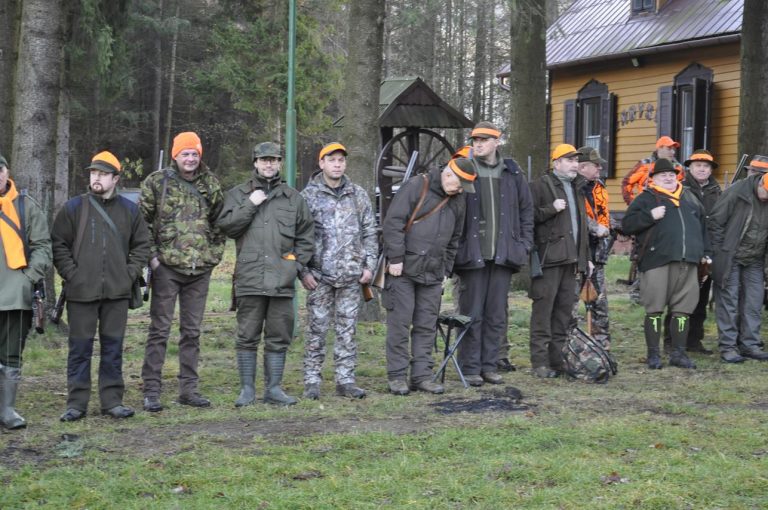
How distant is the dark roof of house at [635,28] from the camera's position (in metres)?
21.2

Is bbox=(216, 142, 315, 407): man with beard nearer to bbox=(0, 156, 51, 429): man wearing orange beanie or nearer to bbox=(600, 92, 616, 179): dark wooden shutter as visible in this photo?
bbox=(0, 156, 51, 429): man wearing orange beanie

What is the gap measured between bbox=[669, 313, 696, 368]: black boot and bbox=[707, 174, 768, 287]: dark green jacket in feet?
2.85

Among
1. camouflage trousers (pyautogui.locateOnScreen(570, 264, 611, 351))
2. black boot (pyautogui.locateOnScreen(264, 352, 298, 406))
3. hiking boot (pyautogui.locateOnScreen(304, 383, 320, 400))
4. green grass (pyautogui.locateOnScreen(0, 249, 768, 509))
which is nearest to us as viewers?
green grass (pyautogui.locateOnScreen(0, 249, 768, 509))

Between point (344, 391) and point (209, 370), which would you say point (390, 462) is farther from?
point (209, 370)

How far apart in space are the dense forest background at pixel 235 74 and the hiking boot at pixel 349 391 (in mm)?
13384

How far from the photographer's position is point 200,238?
820 centimetres

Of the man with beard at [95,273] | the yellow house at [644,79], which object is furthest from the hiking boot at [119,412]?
the yellow house at [644,79]

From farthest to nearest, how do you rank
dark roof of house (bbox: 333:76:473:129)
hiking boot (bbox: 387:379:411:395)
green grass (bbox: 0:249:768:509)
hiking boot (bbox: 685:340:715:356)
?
dark roof of house (bbox: 333:76:473:129) < hiking boot (bbox: 685:340:715:356) < hiking boot (bbox: 387:379:411:395) < green grass (bbox: 0:249:768:509)

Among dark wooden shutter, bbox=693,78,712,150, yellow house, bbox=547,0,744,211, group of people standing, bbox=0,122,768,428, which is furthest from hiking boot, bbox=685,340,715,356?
dark wooden shutter, bbox=693,78,712,150

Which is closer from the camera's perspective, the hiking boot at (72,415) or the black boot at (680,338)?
the hiking boot at (72,415)

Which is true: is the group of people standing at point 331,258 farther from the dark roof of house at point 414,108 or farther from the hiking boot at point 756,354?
the dark roof of house at point 414,108

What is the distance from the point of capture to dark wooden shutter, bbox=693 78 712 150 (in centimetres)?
2127

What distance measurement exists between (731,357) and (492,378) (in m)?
2.86

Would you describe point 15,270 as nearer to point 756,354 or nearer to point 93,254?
point 93,254
